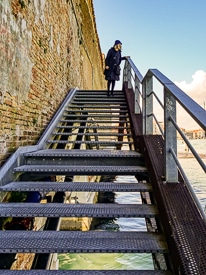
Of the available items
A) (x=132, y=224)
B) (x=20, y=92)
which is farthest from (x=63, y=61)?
(x=132, y=224)

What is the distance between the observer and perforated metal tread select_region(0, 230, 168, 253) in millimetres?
1738

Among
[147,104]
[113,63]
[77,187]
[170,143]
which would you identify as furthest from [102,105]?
[170,143]

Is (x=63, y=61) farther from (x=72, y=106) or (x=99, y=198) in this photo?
(x=99, y=198)

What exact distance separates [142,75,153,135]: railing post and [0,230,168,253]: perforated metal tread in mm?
1561

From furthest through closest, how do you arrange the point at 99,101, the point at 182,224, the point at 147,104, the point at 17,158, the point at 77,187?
the point at 99,101 → the point at 147,104 → the point at 17,158 → the point at 77,187 → the point at 182,224

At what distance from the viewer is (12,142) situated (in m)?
3.07

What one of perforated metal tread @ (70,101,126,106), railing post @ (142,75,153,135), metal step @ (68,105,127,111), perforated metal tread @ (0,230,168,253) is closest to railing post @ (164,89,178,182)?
perforated metal tread @ (0,230,168,253)

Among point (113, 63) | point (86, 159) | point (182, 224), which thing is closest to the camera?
point (182, 224)

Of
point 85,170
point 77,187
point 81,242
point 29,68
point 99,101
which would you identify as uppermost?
point 29,68

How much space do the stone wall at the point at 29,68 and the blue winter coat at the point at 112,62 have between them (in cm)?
112

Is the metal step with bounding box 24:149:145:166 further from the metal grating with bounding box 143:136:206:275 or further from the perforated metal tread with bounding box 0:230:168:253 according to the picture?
the perforated metal tread with bounding box 0:230:168:253

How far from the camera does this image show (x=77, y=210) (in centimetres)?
217

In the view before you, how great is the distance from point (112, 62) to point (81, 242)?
210 inches

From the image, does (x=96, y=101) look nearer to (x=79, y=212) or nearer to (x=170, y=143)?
(x=170, y=143)
